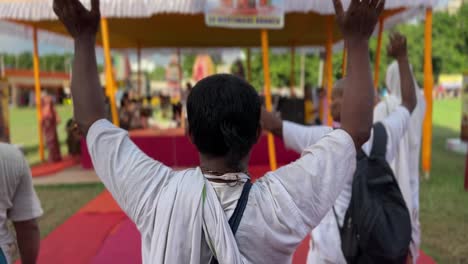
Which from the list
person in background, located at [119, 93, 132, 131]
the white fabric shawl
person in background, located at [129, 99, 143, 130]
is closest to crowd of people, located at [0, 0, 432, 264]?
the white fabric shawl

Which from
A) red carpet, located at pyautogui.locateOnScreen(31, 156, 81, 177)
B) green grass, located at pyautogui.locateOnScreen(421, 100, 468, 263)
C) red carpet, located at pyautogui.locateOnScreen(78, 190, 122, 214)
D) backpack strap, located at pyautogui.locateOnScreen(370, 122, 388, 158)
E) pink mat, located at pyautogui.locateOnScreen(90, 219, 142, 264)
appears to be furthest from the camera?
red carpet, located at pyautogui.locateOnScreen(31, 156, 81, 177)

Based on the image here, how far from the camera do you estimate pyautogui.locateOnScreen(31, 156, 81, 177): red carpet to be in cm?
821

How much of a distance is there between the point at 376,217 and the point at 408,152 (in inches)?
52.6

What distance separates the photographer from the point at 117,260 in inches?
152

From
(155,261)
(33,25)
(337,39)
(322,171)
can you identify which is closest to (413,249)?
(322,171)

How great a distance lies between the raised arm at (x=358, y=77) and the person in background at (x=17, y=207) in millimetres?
1475

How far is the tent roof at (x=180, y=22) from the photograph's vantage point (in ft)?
20.4

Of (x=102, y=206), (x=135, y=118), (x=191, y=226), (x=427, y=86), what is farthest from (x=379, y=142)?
(x=135, y=118)

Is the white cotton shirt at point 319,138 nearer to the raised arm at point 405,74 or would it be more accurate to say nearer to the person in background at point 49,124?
the raised arm at point 405,74

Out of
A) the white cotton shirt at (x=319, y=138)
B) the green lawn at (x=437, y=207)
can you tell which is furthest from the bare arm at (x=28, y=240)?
the white cotton shirt at (x=319, y=138)

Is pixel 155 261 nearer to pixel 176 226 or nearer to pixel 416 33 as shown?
pixel 176 226

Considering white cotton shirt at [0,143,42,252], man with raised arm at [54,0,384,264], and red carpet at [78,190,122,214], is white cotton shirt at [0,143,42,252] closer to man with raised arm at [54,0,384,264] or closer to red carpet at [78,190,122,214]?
man with raised arm at [54,0,384,264]

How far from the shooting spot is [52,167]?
28.8 feet

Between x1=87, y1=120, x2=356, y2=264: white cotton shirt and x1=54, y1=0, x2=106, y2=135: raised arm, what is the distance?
0.15 feet
